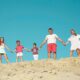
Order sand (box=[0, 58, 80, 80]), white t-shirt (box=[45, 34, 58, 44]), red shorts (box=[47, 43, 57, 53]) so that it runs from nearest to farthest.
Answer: sand (box=[0, 58, 80, 80]) < red shorts (box=[47, 43, 57, 53]) < white t-shirt (box=[45, 34, 58, 44])

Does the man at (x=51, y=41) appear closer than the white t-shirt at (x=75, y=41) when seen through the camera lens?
Yes

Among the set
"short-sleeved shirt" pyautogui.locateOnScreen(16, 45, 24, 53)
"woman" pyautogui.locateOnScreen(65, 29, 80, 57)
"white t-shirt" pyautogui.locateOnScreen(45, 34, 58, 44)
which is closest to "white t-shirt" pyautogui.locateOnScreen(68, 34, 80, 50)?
"woman" pyautogui.locateOnScreen(65, 29, 80, 57)

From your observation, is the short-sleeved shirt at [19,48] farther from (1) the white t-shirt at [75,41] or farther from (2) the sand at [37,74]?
(2) the sand at [37,74]

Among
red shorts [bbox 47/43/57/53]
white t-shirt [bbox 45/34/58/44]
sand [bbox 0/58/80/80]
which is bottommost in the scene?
sand [bbox 0/58/80/80]

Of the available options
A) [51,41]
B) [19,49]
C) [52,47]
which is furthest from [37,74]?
[19,49]

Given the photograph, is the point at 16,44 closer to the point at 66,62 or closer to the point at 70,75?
the point at 66,62

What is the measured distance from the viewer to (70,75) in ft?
30.6

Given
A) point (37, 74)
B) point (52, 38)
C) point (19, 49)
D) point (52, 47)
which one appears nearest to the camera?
point (37, 74)

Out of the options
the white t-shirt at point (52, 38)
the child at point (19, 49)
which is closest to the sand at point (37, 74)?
the white t-shirt at point (52, 38)

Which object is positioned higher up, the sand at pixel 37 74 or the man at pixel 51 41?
the man at pixel 51 41

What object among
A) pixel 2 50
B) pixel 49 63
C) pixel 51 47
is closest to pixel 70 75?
pixel 49 63

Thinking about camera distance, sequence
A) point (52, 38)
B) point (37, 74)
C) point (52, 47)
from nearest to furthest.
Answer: point (37, 74) → point (52, 47) → point (52, 38)

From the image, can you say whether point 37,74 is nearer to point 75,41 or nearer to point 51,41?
point 51,41

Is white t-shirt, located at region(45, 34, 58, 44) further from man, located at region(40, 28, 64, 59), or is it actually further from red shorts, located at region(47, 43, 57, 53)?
red shorts, located at region(47, 43, 57, 53)
